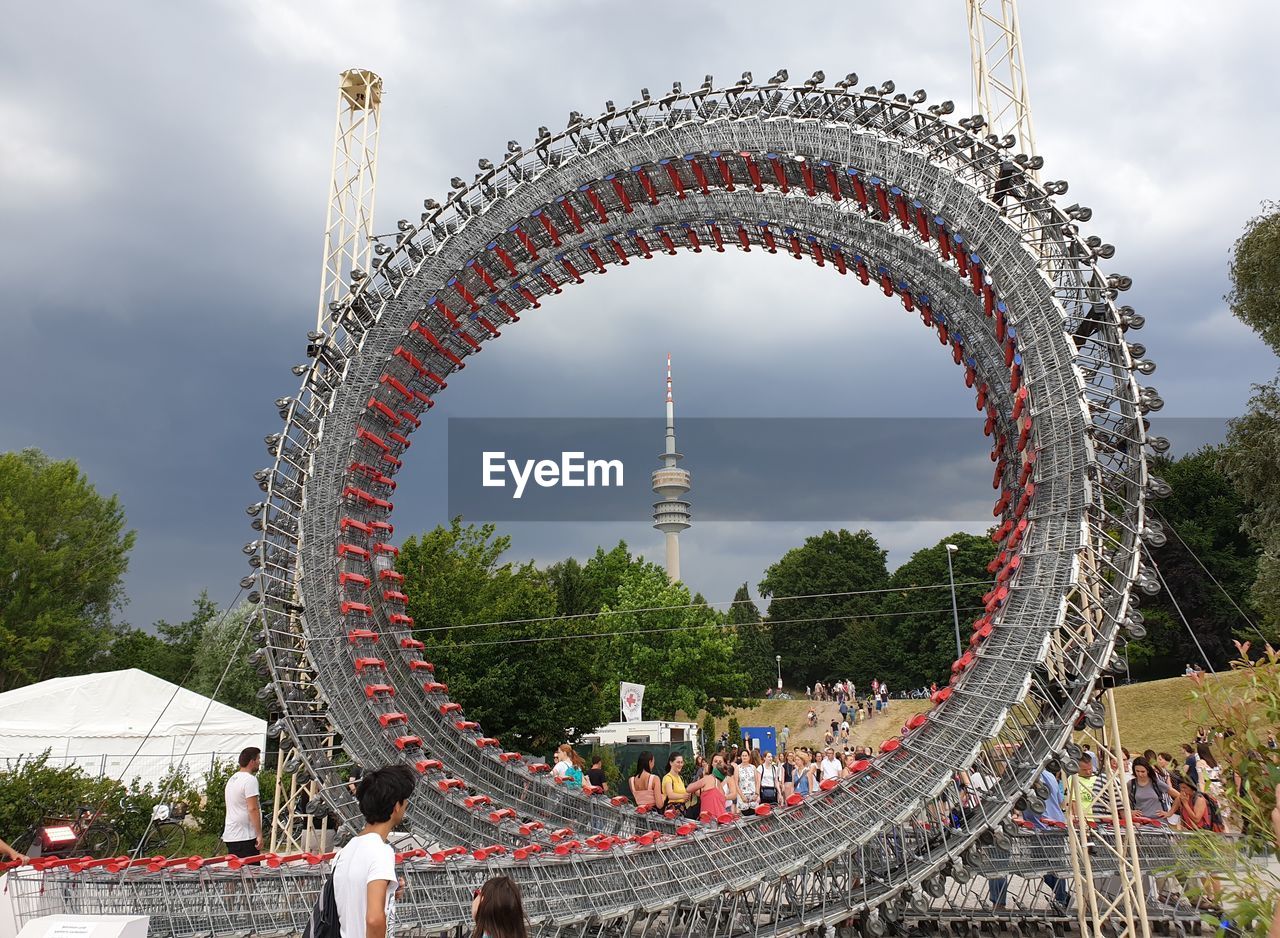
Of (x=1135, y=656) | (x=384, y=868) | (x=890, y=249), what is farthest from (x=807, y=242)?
(x=1135, y=656)

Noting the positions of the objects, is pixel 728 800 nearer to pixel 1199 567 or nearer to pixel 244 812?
pixel 244 812

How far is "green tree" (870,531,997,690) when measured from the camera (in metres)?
55.2

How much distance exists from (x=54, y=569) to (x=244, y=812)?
35.2 meters

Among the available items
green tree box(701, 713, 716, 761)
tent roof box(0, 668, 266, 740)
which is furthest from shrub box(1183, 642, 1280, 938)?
green tree box(701, 713, 716, 761)

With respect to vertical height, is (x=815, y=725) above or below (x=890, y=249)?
below

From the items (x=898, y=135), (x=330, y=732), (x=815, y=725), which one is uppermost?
(x=898, y=135)

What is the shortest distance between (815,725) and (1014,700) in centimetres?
4637

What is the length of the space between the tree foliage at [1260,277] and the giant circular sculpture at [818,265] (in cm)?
1577

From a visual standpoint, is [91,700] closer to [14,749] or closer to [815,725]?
[14,749]

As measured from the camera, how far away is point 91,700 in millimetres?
21953

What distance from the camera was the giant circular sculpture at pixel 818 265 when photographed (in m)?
8.65

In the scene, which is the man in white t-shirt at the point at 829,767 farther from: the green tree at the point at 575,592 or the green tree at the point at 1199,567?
the green tree at the point at 575,592

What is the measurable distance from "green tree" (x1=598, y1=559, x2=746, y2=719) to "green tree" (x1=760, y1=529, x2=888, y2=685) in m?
24.4

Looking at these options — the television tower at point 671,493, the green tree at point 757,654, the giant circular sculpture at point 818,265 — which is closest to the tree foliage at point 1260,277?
the giant circular sculpture at point 818,265
